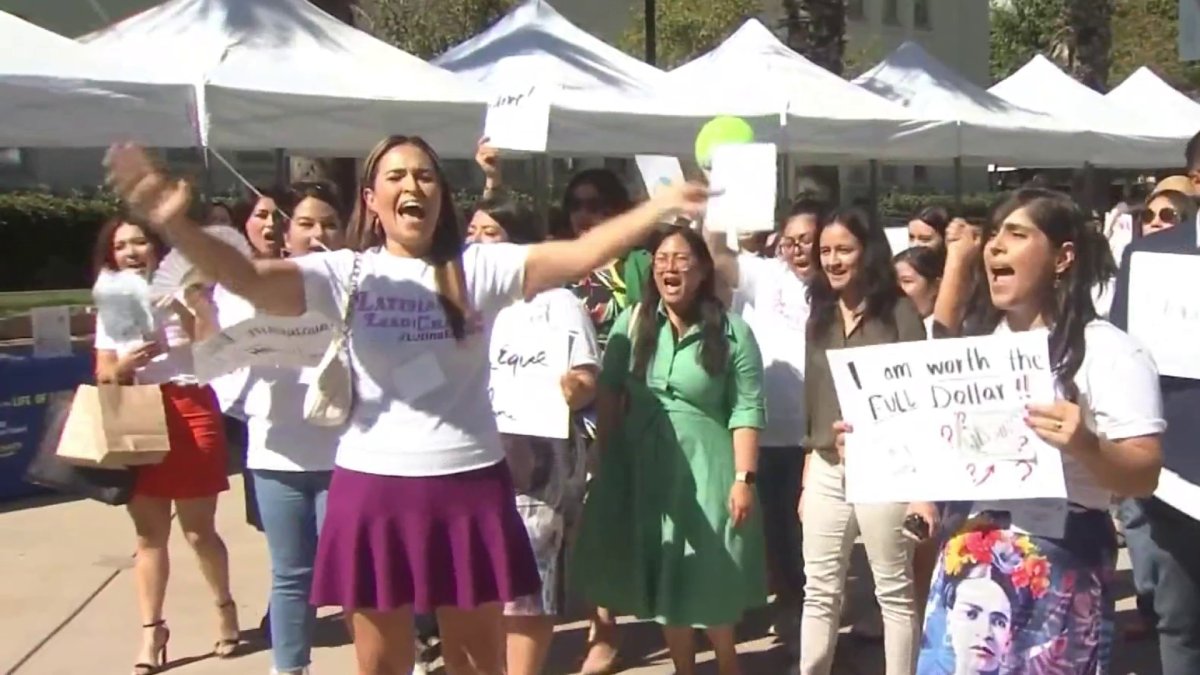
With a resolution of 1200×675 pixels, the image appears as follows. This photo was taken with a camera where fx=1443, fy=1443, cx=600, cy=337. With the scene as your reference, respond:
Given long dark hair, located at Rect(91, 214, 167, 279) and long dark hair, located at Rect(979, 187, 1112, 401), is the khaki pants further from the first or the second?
long dark hair, located at Rect(91, 214, 167, 279)

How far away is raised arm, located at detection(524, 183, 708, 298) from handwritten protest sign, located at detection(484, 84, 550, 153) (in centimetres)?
268

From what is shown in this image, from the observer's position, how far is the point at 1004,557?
9.82ft

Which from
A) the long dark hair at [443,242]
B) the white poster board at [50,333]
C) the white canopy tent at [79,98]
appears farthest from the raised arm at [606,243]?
the white poster board at [50,333]

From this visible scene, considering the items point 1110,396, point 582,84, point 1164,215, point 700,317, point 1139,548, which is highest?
point 582,84

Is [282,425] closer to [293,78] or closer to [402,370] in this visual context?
[402,370]

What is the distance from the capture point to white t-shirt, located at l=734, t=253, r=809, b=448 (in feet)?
17.8

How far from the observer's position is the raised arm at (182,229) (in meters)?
2.99

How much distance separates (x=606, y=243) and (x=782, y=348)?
213 centimetres

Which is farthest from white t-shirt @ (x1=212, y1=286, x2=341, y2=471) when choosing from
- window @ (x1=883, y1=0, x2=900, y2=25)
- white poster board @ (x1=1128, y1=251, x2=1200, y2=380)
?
window @ (x1=883, y1=0, x2=900, y2=25)

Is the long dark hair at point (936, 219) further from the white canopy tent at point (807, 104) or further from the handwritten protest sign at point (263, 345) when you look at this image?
the white canopy tent at point (807, 104)

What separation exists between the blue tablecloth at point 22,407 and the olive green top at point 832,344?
17.4ft

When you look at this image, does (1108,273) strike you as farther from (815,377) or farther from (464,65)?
(464,65)

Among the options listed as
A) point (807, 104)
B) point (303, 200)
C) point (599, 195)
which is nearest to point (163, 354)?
point (303, 200)

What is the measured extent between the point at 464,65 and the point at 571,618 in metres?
5.90
